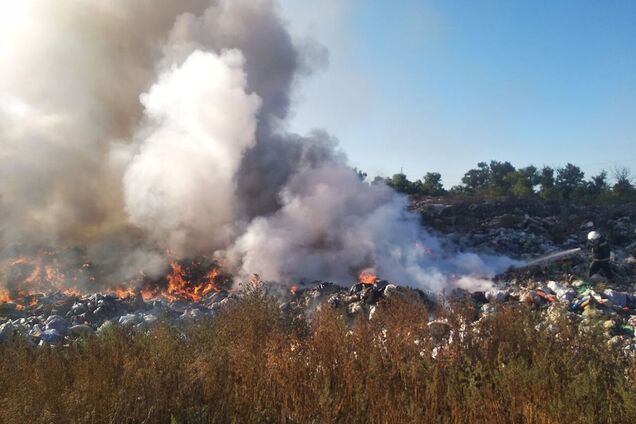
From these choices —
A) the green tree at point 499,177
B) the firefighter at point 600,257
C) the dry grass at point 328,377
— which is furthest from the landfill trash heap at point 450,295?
the green tree at point 499,177

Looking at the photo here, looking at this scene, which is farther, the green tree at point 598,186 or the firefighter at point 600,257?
the green tree at point 598,186

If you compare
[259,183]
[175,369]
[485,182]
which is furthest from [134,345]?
[485,182]

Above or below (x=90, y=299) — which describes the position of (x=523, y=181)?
above

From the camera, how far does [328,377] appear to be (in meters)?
3.60

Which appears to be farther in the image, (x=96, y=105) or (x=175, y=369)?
(x=96, y=105)

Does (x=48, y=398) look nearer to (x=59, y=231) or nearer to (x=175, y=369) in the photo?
(x=175, y=369)

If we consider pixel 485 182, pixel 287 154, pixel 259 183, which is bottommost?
pixel 259 183

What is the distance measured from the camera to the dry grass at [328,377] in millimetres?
3172

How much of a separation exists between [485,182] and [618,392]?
3165cm

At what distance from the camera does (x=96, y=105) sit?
14.8m

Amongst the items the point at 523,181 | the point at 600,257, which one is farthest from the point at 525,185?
the point at 600,257

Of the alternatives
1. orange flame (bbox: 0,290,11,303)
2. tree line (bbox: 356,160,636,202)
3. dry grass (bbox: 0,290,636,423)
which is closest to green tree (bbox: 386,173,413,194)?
tree line (bbox: 356,160,636,202)

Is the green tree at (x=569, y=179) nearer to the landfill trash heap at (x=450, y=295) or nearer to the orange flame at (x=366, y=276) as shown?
the landfill trash heap at (x=450, y=295)

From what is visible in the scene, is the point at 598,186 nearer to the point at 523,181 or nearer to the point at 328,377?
the point at 523,181
